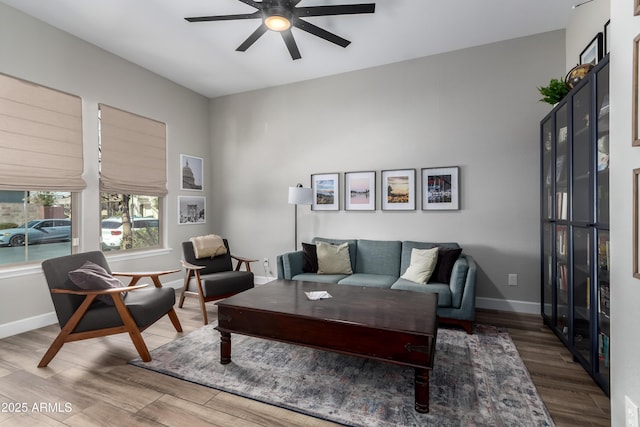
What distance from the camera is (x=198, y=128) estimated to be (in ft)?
16.9

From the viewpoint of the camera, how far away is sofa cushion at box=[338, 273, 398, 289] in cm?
335

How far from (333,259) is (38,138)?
3378mm

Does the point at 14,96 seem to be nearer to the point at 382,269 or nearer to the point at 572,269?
the point at 382,269

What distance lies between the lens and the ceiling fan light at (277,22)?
2480mm

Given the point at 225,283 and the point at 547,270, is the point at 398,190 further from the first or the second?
the point at 225,283

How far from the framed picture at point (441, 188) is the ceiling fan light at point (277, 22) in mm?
2338

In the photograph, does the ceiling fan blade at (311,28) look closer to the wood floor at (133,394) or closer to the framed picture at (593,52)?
the framed picture at (593,52)

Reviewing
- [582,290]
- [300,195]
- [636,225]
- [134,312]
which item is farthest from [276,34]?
[582,290]

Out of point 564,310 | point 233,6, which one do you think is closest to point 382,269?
point 564,310

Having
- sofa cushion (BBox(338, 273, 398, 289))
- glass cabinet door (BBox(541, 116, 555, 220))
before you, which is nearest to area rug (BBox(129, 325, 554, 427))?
sofa cushion (BBox(338, 273, 398, 289))

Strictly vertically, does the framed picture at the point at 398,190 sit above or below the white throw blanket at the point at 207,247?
above

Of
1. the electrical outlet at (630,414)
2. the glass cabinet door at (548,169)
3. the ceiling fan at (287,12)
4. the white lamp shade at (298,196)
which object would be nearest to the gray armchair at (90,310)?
the white lamp shade at (298,196)

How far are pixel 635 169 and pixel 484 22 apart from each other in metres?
2.70

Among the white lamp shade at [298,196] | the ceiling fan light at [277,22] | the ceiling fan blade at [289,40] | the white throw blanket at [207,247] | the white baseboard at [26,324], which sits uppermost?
the ceiling fan light at [277,22]
